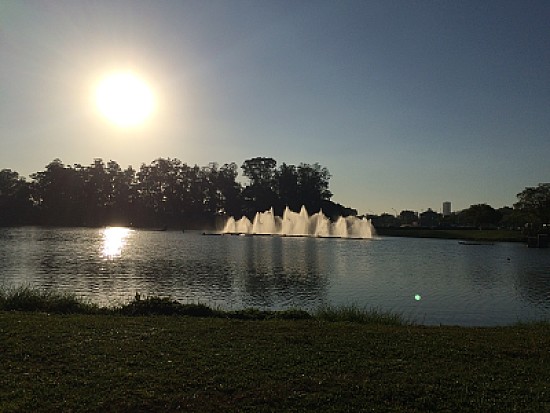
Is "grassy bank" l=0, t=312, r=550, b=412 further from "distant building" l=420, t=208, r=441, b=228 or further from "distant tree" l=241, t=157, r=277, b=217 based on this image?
"distant building" l=420, t=208, r=441, b=228

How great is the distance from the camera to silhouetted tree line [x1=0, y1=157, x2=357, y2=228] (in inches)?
5773

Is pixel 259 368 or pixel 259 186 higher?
pixel 259 186

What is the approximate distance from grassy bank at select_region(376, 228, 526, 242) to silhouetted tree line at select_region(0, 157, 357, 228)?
38.0m

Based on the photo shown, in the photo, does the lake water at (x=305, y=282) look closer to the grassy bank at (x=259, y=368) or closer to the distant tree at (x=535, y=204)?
the grassy bank at (x=259, y=368)

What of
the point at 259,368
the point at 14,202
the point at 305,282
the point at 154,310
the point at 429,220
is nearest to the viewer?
the point at 259,368

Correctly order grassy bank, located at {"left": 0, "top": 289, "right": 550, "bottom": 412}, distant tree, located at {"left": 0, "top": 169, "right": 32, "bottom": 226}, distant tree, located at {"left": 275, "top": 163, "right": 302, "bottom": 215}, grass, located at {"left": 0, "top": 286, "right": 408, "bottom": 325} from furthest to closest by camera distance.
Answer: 1. distant tree, located at {"left": 275, "top": 163, "right": 302, "bottom": 215}
2. distant tree, located at {"left": 0, "top": 169, "right": 32, "bottom": 226}
3. grass, located at {"left": 0, "top": 286, "right": 408, "bottom": 325}
4. grassy bank, located at {"left": 0, "top": 289, "right": 550, "bottom": 412}

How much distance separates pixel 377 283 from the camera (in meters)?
32.4

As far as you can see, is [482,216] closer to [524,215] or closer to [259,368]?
[524,215]

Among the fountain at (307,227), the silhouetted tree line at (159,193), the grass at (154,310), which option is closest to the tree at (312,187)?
the silhouetted tree line at (159,193)

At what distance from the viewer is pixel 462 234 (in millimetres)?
107438

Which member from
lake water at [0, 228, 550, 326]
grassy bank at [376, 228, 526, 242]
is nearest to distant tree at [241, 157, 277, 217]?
grassy bank at [376, 228, 526, 242]

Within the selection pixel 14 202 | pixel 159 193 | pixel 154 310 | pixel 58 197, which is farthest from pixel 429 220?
pixel 154 310

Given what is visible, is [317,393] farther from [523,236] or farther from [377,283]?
[523,236]

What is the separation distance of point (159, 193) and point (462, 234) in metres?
92.6
